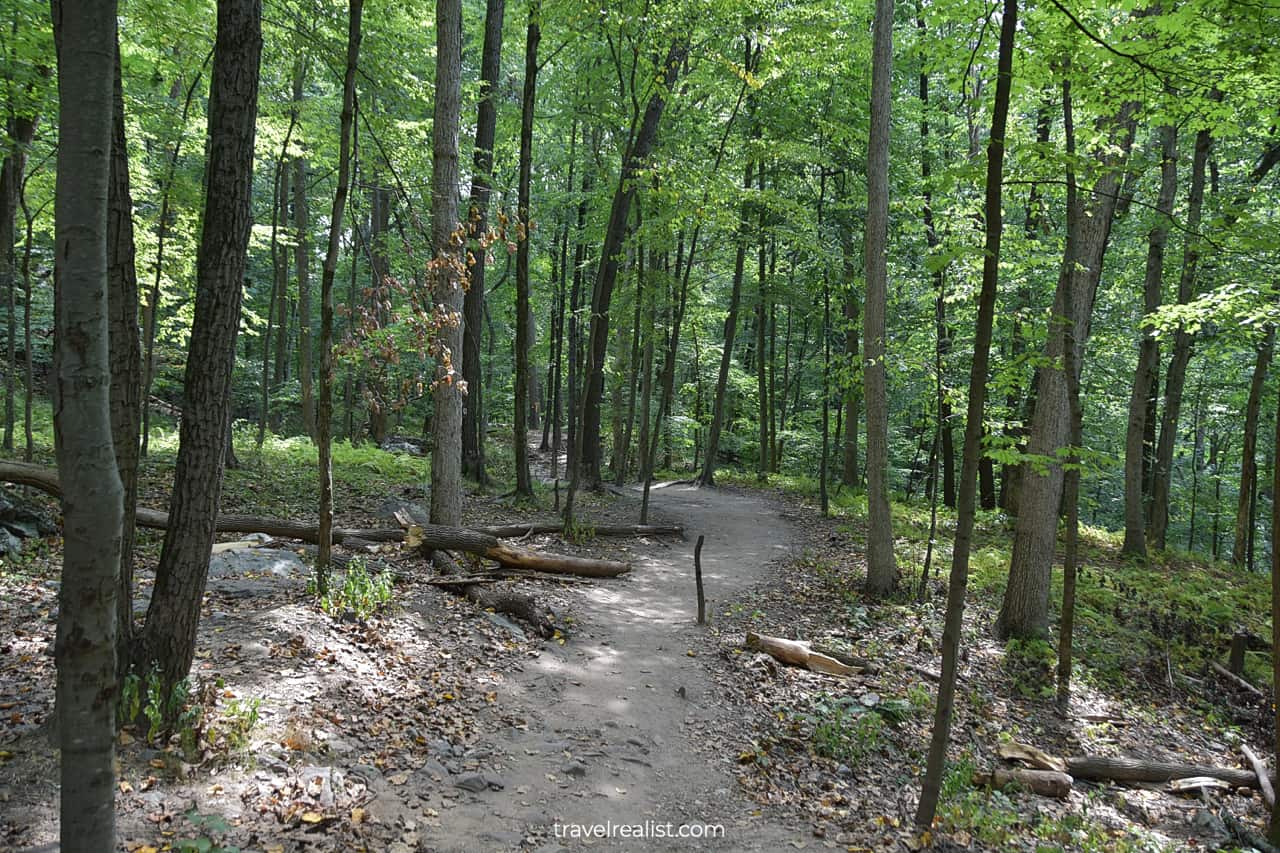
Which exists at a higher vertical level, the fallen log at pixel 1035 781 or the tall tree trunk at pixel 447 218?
the tall tree trunk at pixel 447 218

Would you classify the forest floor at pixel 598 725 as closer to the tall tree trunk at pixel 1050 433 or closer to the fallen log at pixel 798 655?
the fallen log at pixel 798 655

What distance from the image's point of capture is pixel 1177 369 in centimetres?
1525

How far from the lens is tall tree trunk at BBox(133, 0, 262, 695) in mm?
4301

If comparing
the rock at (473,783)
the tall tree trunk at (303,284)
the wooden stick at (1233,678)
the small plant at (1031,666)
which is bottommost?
the wooden stick at (1233,678)

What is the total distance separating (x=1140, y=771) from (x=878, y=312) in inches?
246

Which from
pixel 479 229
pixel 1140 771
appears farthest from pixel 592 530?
pixel 1140 771

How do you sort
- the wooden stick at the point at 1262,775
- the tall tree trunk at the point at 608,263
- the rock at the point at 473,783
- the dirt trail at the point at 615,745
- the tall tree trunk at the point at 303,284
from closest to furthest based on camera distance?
the dirt trail at the point at 615,745
the rock at the point at 473,783
the wooden stick at the point at 1262,775
the tall tree trunk at the point at 608,263
the tall tree trunk at the point at 303,284

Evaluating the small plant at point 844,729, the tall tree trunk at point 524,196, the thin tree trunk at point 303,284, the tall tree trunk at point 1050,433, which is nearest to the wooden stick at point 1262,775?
the tall tree trunk at point 1050,433

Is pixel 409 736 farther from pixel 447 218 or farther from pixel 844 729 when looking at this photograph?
pixel 447 218

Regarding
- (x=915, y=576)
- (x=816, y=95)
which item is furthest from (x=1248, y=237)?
(x=816, y=95)

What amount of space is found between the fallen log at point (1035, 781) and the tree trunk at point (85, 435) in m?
6.33

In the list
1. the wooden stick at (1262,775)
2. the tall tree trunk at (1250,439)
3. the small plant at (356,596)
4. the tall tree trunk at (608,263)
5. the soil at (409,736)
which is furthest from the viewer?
the tall tree trunk at (1250,439)

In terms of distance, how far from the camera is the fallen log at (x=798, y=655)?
7609 mm

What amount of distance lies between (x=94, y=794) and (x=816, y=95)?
16.9 m
